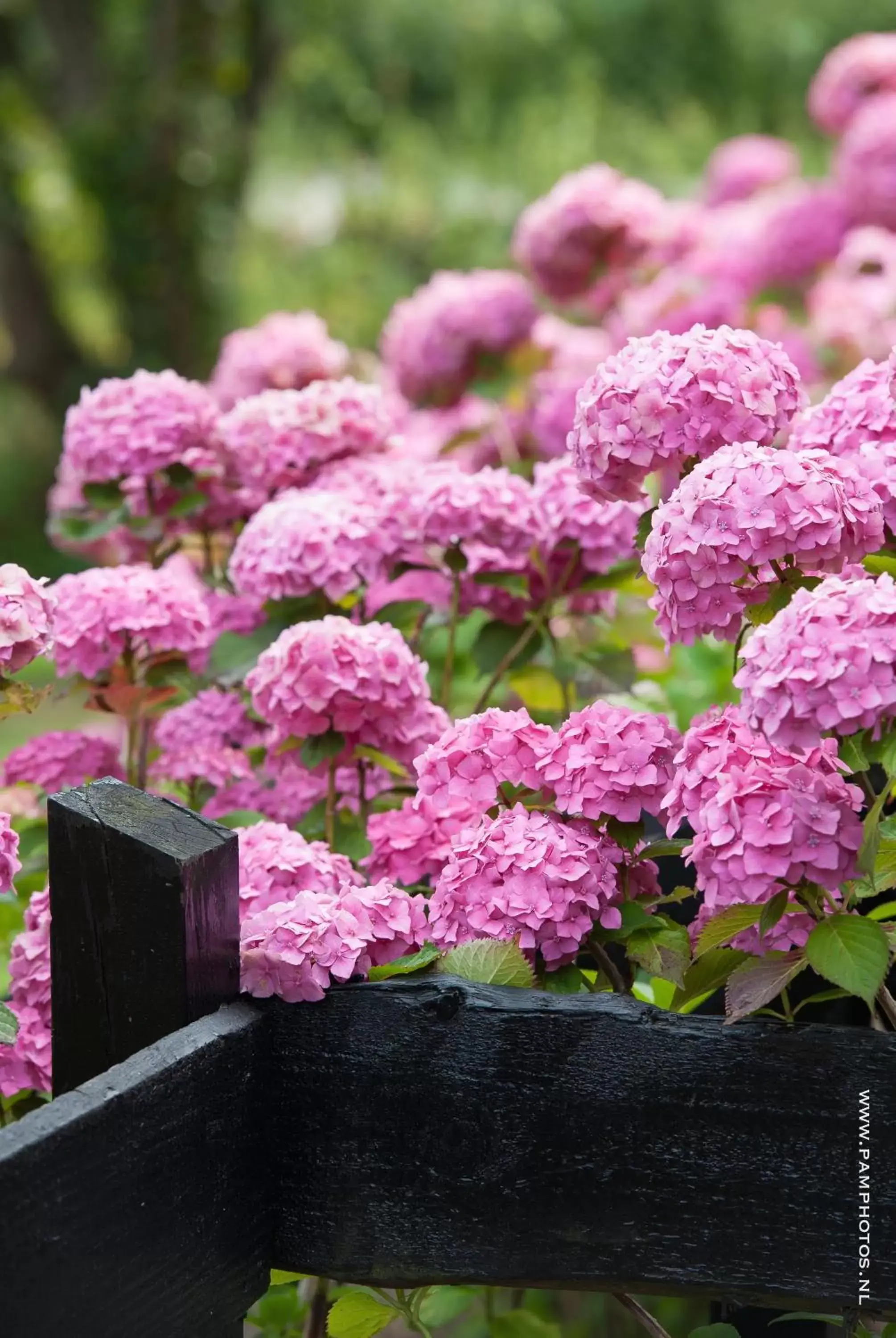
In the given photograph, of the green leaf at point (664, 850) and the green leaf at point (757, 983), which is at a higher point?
the green leaf at point (664, 850)

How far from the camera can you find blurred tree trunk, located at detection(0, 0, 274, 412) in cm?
444

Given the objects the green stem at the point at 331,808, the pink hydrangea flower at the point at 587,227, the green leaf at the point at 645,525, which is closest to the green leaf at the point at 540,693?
the green stem at the point at 331,808

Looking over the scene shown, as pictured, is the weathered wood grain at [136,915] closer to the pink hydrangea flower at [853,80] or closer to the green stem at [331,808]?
the green stem at [331,808]

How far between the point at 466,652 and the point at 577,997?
0.85m

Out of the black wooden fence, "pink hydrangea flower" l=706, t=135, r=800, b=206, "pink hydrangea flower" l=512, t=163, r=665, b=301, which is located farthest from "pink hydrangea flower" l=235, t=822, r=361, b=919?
"pink hydrangea flower" l=706, t=135, r=800, b=206

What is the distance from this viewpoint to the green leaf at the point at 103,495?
5.40ft

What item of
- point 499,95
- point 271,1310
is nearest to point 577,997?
point 271,1310

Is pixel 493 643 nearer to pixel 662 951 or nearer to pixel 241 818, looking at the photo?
pixel 241 818

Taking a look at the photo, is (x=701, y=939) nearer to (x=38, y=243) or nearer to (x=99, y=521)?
(x=99, y=521)

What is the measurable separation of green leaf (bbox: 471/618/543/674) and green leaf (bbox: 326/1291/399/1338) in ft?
2.17

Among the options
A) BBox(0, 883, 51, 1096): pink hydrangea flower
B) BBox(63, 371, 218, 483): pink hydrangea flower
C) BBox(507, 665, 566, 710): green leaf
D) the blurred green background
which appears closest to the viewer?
BBox(0, 883, 51, 1096): pink hydrangea flower

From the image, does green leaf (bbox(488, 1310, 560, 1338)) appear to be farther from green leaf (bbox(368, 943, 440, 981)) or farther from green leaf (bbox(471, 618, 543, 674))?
green leaf (bbox(471, 618, 543, 674))

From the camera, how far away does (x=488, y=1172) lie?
3.01ft

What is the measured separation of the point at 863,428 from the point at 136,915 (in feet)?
1.89
